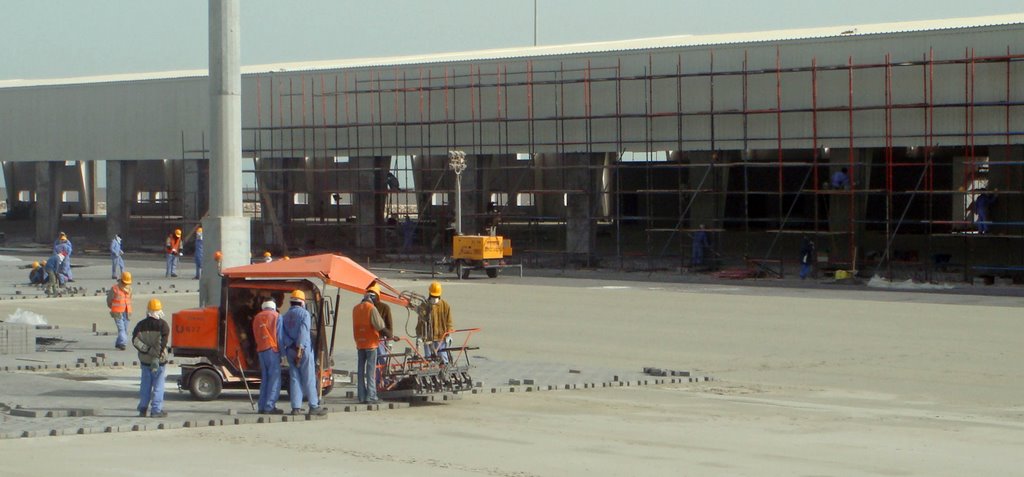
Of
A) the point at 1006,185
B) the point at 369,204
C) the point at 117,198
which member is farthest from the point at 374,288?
the point at 117,198

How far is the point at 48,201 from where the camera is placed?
2672 inches

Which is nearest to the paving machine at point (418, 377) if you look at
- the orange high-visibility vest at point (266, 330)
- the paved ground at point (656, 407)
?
the paved ground at point (656, 407)

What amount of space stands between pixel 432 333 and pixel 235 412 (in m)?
3.36

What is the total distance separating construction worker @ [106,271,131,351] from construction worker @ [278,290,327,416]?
847cm

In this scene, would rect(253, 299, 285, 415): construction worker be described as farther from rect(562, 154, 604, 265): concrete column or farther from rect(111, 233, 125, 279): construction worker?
rect(562, 154, 604, 265): concrete column

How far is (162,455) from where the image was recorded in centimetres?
1447

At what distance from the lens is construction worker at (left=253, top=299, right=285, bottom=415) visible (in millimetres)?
17641

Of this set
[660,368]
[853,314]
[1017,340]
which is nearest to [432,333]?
[660,368]

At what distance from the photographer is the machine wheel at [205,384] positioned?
1888 cm

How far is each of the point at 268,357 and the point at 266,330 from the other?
335mm

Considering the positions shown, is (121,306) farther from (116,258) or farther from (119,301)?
(116,258)

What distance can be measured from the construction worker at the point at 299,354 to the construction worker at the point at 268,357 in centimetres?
13

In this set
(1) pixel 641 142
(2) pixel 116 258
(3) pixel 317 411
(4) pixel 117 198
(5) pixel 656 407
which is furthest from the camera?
(4) pixel 117 198

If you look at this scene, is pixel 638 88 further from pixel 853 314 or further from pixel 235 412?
pixel 235 412
